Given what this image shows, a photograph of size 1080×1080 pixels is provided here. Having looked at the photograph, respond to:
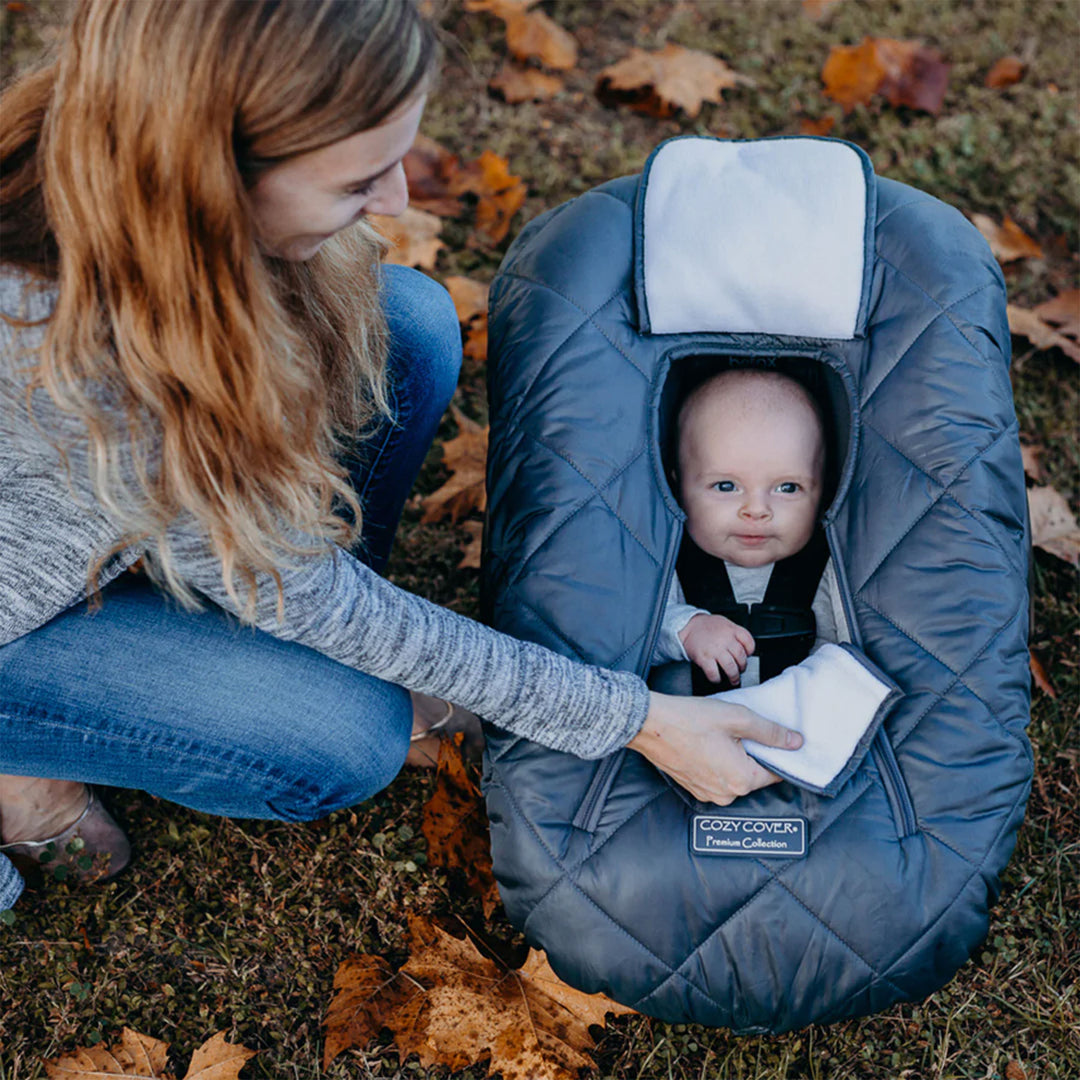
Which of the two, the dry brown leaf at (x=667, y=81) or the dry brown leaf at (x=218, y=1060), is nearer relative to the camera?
the dry brown leaf at (x=218, y=1060)

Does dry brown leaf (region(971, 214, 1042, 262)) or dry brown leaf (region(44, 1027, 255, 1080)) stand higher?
dry brown leaf (region(971, 214, 1042, 262))

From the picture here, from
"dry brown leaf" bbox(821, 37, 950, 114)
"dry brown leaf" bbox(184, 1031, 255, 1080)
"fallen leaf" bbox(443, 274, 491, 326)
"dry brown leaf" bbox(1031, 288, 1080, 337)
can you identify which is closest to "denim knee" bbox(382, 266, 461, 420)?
"fallen leaf" bbox(443, 274, 491, 326)

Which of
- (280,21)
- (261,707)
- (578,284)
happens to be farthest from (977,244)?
(261,707)

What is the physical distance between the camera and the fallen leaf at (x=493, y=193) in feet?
9.62

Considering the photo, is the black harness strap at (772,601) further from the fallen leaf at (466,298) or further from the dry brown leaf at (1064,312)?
the dry brown leaf at (1064,312)

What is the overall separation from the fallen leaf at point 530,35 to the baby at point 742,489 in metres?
1.59

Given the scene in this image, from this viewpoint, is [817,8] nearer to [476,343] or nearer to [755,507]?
[476,343]

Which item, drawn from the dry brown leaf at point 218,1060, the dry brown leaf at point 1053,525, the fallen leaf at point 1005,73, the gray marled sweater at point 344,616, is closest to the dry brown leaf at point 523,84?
the fallen leaf at point 1005,73

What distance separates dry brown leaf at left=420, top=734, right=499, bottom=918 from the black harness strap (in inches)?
19.8

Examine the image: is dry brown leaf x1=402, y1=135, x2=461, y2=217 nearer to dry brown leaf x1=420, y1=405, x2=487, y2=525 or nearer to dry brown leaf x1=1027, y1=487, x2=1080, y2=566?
dry brown leaf x1=420, y1=405, x2=487, y2=525

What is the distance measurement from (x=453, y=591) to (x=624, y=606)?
29.0 inches

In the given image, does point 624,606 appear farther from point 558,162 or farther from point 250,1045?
point 558,162

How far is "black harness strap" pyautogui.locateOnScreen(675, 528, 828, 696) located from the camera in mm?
2137

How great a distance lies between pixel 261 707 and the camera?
1.63 metres
